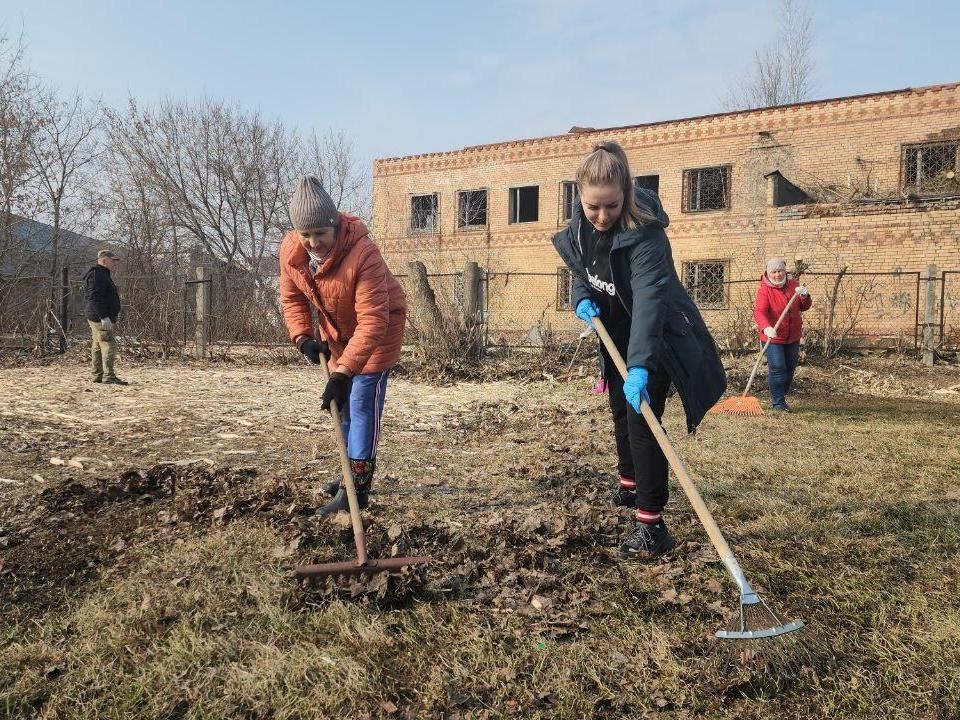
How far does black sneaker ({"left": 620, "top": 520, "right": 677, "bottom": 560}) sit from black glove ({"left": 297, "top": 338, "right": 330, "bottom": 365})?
1775 mm

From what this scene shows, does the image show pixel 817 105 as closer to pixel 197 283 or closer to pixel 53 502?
pixel 197 283

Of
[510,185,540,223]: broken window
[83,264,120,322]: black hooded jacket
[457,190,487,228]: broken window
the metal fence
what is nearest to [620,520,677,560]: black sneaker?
the metal fence

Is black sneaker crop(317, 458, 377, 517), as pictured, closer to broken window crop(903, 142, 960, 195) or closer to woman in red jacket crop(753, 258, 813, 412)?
woman in red jacket crop(753, 258, 813, 412)

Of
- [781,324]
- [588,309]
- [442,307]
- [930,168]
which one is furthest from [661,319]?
[930,168]

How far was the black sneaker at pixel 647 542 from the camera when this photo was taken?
3004mm

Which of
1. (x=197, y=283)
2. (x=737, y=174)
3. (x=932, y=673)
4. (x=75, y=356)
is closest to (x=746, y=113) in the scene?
(x=737, y=174)

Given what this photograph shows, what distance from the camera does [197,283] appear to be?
1298cm

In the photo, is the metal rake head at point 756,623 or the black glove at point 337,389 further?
the black glove at point 337,389

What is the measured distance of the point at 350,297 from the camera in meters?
3.40

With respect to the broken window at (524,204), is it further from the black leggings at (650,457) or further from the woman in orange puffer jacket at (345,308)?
the black leggings at (650,457)

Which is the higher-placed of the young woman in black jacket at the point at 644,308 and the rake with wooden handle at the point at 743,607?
the young woman in black jacket at the point at 644,308

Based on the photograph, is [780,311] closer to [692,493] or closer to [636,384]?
[636,384]

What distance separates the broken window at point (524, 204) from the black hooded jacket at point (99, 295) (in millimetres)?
15495

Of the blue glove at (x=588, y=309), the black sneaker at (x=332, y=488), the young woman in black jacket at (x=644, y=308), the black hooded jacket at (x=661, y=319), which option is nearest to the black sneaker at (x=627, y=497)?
the young woman in black jacket at (x=644, y=308)
